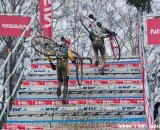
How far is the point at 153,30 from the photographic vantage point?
1303cm

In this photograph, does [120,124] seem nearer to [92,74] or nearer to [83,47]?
[92,74]

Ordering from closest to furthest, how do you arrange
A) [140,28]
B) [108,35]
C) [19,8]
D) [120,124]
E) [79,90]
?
1. [120,124]
2. [79,90]
3. [140,28]
4. [108,35]
5. [19,8]

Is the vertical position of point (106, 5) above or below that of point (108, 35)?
above

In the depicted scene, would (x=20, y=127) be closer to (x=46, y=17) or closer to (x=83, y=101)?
(x=83, y=101)

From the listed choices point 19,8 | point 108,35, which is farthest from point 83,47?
point 108,35

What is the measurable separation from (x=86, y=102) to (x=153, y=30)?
3.73 m

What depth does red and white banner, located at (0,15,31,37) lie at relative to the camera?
13078 mm

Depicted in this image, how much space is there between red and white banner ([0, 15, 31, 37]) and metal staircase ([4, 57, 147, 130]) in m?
1.24

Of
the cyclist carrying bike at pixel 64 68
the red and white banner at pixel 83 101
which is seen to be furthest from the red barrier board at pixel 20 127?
the cyclist carrying bike at pixel 64 68

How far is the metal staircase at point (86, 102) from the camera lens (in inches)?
383

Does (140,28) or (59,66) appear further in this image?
(140,28)

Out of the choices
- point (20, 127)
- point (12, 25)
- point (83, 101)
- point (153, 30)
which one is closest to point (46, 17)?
point (12, 25)

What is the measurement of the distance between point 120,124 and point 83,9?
19.3 m

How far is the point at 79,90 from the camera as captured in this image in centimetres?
1159
